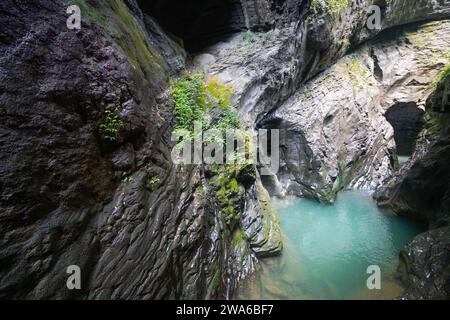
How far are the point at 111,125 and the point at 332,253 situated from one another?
7.36 meters

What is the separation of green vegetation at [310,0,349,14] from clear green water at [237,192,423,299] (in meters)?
8.41

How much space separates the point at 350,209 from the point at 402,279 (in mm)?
5418

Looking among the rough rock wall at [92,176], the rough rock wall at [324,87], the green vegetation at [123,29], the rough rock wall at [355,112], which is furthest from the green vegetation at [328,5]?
the rough rock wall at [92,176]

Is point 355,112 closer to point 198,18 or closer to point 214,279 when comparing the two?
point 198,18

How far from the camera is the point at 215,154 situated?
698 cm

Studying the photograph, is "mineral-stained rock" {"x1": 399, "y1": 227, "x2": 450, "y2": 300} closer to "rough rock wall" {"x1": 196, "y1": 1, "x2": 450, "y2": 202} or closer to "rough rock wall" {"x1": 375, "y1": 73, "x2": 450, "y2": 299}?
"rough rock wall" {"x1": 375, "y1": 73, "x2": 450, "y2": 299}

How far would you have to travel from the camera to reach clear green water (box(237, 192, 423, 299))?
20.9 ft

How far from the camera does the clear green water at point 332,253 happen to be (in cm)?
636

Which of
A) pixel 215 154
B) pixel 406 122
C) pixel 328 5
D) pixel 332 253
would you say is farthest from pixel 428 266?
pixel 406 122

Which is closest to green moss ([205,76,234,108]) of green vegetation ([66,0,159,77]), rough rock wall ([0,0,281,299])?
green vegetation ([66,0,159,77])

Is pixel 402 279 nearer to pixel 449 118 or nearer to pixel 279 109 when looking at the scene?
pixel 449 118

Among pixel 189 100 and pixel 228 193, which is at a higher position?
pixel 189 100
